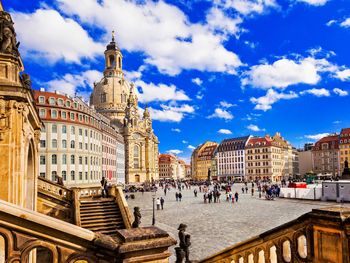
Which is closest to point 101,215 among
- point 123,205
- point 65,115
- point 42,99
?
point 123,205

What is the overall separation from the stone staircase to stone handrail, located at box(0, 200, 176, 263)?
14442mm

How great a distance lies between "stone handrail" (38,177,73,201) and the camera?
58.2 feet

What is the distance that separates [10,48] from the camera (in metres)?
9.48

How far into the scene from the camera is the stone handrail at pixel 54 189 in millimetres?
17725

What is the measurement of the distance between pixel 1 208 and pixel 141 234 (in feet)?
4.78

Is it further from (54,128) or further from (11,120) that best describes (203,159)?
(11,120)

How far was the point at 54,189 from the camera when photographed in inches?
734

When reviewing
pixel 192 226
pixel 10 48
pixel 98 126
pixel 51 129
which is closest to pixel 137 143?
pixel 98 126

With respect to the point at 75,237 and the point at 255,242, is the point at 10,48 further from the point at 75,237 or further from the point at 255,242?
the point at 255,242

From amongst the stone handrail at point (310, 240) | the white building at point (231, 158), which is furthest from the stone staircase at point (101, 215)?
the white building at point (231, 158)

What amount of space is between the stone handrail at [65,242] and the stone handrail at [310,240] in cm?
220

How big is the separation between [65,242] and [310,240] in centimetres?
331

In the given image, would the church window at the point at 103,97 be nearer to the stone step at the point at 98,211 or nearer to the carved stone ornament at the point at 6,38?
the stone step at the point at 98,211

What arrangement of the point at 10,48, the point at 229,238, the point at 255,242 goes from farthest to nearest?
the point at 229,238
the point at 10,48
the point at 255,242
